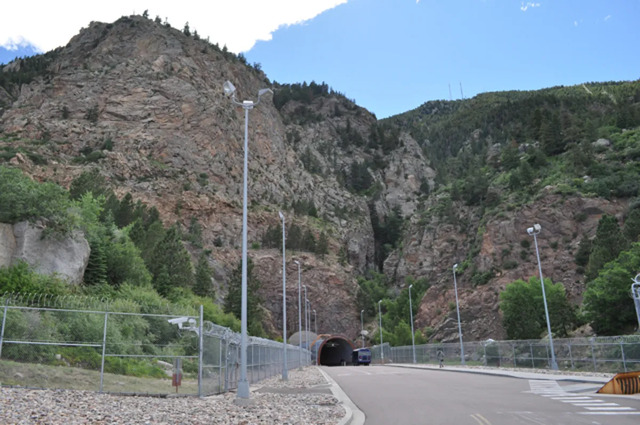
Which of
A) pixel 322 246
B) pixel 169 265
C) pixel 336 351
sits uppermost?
pixel 322 246

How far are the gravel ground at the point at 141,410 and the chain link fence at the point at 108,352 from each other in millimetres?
1752

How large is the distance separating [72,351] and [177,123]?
78.1 meters

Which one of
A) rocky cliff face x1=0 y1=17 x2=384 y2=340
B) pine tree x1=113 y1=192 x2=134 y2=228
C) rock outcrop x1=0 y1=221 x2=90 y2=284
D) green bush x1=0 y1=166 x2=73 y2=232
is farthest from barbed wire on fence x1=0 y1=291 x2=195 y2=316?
rocky cliff face x1=0 y1=17 x2=384 y2=340

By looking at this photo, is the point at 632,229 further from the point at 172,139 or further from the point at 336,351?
the point at 172,139

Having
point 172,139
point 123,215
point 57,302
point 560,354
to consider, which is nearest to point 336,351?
point 123,215

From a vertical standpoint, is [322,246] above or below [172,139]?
below

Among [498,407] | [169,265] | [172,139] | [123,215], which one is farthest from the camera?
[172,139]

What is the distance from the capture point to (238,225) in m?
87.5

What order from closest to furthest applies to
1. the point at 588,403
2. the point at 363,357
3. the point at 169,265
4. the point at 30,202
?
the point at 588,403 → the point at 30,202 → the point at 169,265 → the point at 363,357

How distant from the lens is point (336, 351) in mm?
84438

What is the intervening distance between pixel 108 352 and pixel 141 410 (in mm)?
10363

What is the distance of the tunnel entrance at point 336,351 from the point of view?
79.3m

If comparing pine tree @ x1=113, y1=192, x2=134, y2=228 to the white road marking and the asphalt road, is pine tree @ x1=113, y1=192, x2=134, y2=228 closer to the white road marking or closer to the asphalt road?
the asphalt road

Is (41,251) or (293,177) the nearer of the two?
(41,251)
